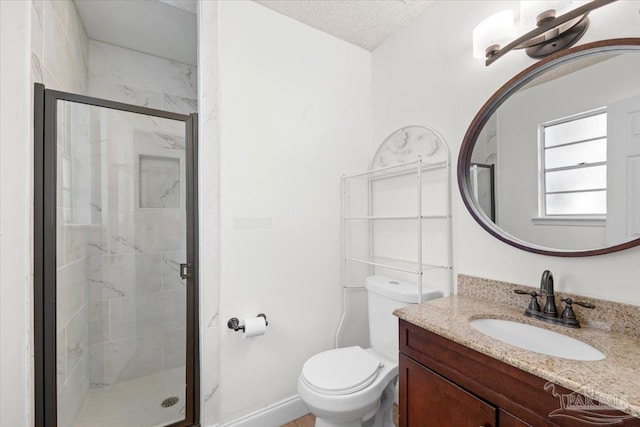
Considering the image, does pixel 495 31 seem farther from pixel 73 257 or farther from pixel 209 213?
pixel 73 257

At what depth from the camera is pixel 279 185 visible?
67.6 inches

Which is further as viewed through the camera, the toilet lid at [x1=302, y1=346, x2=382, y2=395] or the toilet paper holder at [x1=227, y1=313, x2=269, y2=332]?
the toilet paper holder at [x1=227, y1=313, x2=269, y2=332]

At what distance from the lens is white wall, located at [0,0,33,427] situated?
41.5 inches

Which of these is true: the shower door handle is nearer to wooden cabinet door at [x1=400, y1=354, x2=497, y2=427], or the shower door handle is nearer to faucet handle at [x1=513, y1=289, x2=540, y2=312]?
wooden cabinet door at [x1=400, y1=354, x2=497, y2=427]

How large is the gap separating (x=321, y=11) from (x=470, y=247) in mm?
1630

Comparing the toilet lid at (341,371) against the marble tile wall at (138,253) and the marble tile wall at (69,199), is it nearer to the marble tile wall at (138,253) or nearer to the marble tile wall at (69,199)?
the marble tile wall at (138,253)

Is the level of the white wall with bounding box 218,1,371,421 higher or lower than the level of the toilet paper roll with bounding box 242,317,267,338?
higher

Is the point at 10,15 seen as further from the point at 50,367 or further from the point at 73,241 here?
the point at 50,367

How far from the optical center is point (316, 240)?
1854 mm

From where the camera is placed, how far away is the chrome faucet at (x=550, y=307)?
3.40ft

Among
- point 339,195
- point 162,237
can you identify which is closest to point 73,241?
point 162,237

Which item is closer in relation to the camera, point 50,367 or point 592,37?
point 592,37

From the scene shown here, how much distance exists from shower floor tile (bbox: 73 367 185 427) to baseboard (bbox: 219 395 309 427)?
0.34 m

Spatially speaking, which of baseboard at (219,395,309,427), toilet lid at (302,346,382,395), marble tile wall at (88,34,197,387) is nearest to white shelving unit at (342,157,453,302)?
toilet lid at (302,346,382,395)
